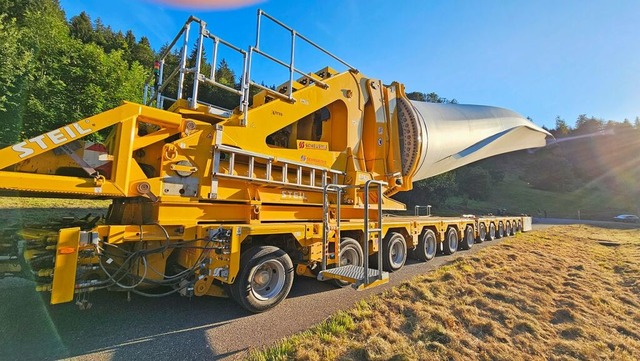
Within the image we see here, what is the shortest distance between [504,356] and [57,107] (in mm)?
24400

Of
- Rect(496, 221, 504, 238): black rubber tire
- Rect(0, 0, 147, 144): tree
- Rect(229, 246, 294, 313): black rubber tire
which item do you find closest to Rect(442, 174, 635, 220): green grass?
Rect(496, 221, 504, 238): black rubber tire

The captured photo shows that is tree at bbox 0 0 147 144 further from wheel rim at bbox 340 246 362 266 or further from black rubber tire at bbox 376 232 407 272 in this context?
black rubber tire at bbox 376 232 407 272

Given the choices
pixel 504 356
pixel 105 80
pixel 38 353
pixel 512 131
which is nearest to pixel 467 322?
pixel 504 356

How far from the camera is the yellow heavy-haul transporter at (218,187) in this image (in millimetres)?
3668

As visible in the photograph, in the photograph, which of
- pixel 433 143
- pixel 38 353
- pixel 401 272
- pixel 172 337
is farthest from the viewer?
pixel 433 143

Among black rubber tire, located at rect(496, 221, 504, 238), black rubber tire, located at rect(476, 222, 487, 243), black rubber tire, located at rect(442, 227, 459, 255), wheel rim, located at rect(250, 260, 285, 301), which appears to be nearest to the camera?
wheel rim, located at rect(250, 260, 285, 301)

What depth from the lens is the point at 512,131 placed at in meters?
11.8

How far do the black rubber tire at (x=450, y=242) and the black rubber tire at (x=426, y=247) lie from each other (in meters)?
0.97

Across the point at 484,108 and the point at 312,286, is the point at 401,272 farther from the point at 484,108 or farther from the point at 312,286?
the point at 484,108

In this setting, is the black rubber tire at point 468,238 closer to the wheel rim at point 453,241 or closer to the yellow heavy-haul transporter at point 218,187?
the wheel rim at point 453,241

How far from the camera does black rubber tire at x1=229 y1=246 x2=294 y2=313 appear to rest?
434cm

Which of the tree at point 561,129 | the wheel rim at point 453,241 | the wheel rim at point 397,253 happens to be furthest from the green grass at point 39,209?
the tree at point 561,129

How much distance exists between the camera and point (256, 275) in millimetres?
4645

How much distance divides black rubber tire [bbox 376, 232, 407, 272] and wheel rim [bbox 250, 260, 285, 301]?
3.02 meters
